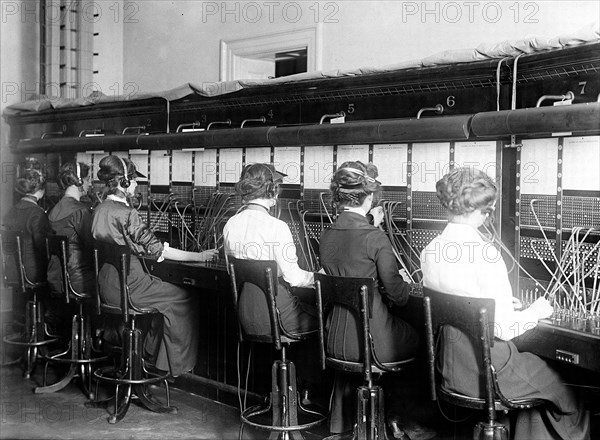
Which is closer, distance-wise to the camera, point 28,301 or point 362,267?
point 362,267

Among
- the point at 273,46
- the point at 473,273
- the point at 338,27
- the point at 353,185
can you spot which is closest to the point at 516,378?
the point at 473,273

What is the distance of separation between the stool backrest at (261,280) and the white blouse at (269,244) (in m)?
0.15

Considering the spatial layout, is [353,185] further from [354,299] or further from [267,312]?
[267,312]

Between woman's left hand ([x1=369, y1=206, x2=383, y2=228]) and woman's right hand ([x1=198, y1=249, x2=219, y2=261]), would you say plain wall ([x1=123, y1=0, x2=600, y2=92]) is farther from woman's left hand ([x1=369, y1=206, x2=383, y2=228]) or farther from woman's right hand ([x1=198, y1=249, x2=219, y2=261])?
woman's right hand ([x1=198, y1=249, x2=219, y2=261])

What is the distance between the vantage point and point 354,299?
10.1 feet

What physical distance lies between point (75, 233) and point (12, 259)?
0.80 m

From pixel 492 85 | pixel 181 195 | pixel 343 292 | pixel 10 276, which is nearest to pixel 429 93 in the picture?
pixel 492 85

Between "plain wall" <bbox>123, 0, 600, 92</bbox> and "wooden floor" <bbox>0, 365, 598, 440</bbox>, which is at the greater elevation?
"plain wall" <bbox>123, 0, 600, 92</bbox>

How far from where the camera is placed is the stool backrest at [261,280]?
3.43m

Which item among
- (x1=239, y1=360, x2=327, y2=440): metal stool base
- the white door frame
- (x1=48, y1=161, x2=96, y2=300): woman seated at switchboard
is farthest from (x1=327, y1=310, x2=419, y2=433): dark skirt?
the white door frame

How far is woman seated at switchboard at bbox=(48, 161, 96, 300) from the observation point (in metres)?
4.83

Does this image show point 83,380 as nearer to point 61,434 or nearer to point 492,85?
point 61,434

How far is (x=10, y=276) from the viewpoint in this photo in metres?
5.57

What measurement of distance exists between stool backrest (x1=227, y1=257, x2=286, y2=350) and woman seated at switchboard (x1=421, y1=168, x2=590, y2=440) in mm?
769
